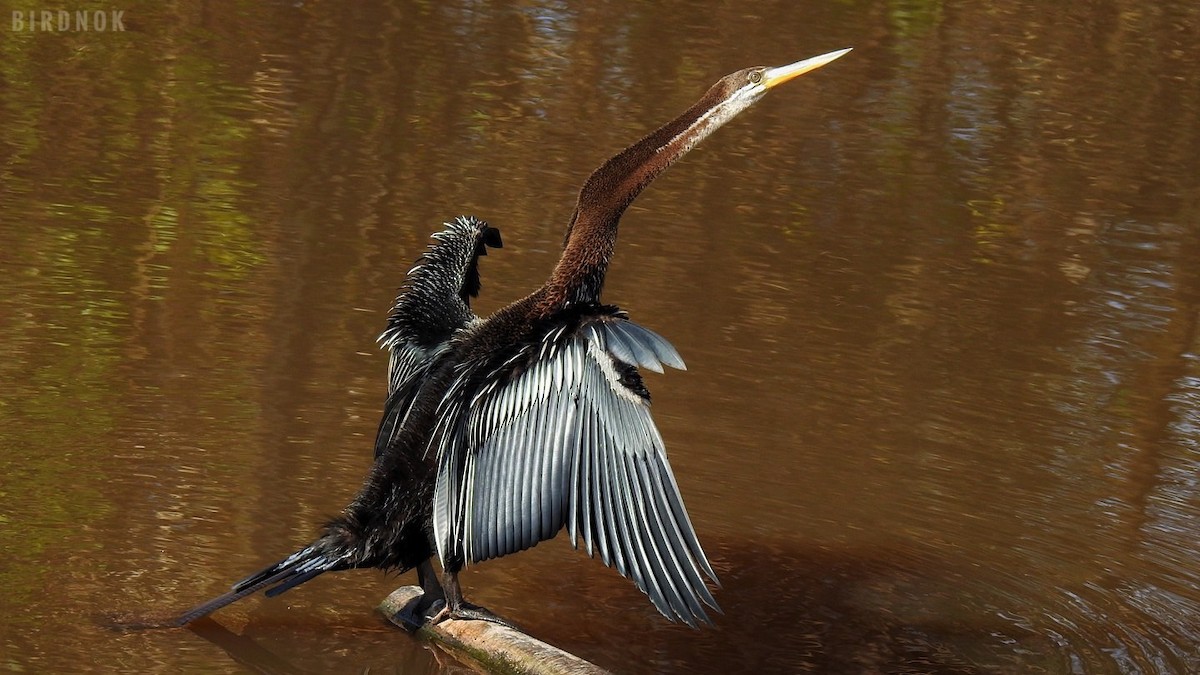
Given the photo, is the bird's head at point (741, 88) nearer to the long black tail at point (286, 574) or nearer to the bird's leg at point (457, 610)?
the bird's leg at point (457, 610)

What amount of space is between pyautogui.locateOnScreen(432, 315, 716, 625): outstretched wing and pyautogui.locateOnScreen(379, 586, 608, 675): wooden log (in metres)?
0.27

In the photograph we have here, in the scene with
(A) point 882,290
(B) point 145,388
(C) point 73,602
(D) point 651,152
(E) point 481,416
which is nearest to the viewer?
(E) point 481,416

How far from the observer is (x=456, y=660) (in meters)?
4.66

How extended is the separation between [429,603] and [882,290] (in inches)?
153

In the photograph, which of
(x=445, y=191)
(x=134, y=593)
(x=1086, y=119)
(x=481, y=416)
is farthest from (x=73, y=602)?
(x=1086, y=119)

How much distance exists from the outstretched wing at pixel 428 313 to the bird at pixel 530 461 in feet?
0.07

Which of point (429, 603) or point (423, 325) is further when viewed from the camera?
point (423, 325)

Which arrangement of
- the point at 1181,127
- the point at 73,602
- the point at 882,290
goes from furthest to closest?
the point at 1181,127, the point at 882,290, the point at 73,602

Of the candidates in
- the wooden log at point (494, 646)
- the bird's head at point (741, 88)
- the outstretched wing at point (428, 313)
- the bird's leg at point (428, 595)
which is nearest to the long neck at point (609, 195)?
the bird's head at point (741, 88)

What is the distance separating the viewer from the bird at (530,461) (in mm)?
4090

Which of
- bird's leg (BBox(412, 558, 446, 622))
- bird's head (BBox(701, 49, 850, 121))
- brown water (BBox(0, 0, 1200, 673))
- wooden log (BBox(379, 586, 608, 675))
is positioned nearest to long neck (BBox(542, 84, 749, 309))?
bird's head (BBox(701, 49, 850, 121))

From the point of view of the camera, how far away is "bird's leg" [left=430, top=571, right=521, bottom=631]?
4.55 m

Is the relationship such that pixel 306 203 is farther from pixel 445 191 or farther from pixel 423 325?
pixel 423 325

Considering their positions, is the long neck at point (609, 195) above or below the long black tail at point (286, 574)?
above
